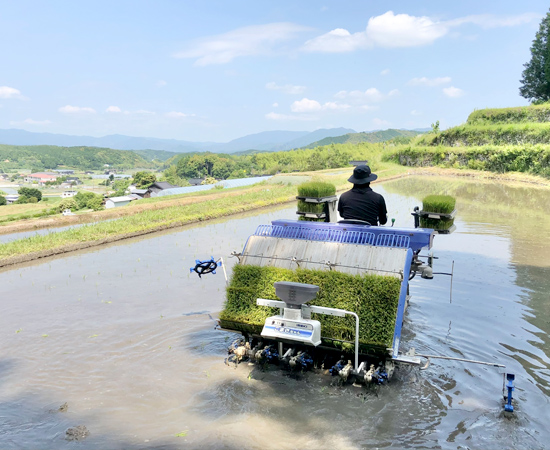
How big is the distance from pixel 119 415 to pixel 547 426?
15.1 feet

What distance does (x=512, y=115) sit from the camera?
47625mm

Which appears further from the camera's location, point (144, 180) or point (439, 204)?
point (144, 180)

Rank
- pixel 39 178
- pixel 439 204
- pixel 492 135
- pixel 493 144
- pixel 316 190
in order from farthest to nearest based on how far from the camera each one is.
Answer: pixel 39 178 < pixel 492 135 < pixel 493 144 < pixel 316 190 < pixel 439 204

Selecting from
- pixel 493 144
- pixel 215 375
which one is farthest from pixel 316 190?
pixel 493 144

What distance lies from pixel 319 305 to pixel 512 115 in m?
50.0

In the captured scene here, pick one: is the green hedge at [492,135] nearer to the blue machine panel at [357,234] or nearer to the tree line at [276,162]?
the tree line at [276,162]

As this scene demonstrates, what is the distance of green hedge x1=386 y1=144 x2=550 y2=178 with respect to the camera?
120 feet

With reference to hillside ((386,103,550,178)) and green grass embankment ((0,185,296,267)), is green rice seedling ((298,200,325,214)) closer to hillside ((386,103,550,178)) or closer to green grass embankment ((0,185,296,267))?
green grass embankment ((0,185,296,267))

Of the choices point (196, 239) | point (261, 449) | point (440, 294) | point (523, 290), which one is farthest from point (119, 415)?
point (196, 239)

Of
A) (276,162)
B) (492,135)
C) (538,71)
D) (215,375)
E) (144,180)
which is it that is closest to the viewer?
(215,375)

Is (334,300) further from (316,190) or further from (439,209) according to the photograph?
(316,190)

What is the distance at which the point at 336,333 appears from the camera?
5.52m

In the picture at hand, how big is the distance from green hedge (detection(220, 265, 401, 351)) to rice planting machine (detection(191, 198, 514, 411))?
2 cm

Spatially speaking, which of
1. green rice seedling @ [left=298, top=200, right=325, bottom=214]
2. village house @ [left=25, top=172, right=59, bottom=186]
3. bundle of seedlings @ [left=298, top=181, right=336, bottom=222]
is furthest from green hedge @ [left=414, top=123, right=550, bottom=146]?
village house @ [left=25, top=172, right=59, bottom=186]
